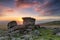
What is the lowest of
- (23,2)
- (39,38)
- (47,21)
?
(39,38)

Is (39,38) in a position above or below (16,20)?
below

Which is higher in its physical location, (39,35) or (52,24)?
(52,24)

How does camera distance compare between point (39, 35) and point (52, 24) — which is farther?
point (52, 24)

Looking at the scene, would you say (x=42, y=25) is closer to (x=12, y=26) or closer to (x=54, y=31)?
(x=54, y=31)

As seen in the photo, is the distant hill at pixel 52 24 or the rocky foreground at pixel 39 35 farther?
the distant hill at pixel 52 24

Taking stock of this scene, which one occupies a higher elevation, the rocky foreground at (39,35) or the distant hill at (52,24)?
the distant hill at (52,24)

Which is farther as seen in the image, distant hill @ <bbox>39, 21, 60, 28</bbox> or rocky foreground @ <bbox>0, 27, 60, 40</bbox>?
distant hill @ <bbox>39, 21, 60, 28</bbox>

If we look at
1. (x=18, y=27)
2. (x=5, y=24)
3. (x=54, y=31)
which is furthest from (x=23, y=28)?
(x=54, y=31)

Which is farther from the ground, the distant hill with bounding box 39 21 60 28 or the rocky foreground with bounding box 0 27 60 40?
the distant hill with bounding box 39 21 60 28

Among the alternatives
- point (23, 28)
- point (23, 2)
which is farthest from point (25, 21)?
point (23, 2)

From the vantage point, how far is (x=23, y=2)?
986 centimetres

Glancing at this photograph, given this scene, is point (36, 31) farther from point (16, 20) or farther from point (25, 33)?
point (16, 20)

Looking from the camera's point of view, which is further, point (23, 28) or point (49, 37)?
point (23, 28)

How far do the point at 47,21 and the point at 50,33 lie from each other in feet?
2.87
